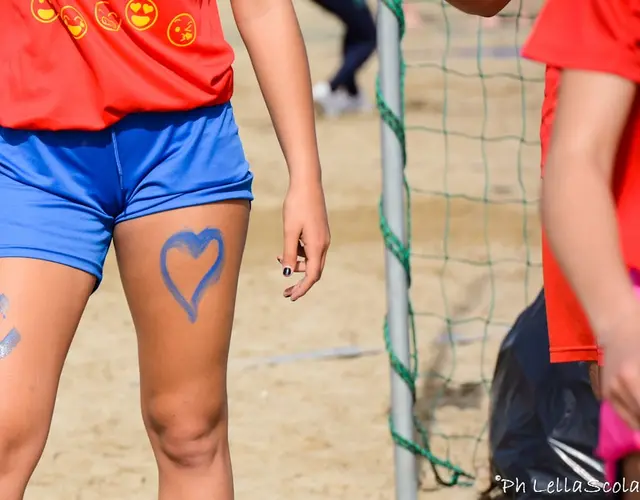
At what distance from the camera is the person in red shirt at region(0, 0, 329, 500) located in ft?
6.91

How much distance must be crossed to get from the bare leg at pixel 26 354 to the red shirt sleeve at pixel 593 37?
91 centimetres

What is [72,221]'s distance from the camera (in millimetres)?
2141

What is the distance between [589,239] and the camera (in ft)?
4.91

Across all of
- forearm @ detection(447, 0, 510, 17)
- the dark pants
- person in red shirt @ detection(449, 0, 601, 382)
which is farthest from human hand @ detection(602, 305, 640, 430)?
the dark pants

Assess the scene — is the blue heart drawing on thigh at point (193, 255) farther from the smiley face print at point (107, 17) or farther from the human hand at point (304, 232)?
the smiley face print at point (107, 17)

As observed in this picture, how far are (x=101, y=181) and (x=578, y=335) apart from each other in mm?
815

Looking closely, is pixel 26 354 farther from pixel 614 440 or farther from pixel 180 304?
pixel 614 440

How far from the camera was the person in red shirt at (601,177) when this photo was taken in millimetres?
1464

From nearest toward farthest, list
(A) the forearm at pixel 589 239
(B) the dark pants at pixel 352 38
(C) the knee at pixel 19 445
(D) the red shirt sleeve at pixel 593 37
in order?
1. (A) the forearm at pixel 589 239
2. (D) the red shirt sleeve at pixel 593 37
3. (C) the knee at pixel 19 445
4. (B) the dark pants at pixel 352 38

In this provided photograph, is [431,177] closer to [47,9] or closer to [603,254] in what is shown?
[47,9]

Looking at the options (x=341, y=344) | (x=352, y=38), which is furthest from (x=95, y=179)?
(x=352, y=38)

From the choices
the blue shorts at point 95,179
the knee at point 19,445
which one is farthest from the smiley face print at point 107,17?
the knee at point 19,445

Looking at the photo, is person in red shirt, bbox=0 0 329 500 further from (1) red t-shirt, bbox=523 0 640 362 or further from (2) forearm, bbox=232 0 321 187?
(1) red t-shirt, bbox=523 0 640 362

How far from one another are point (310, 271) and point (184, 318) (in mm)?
230
